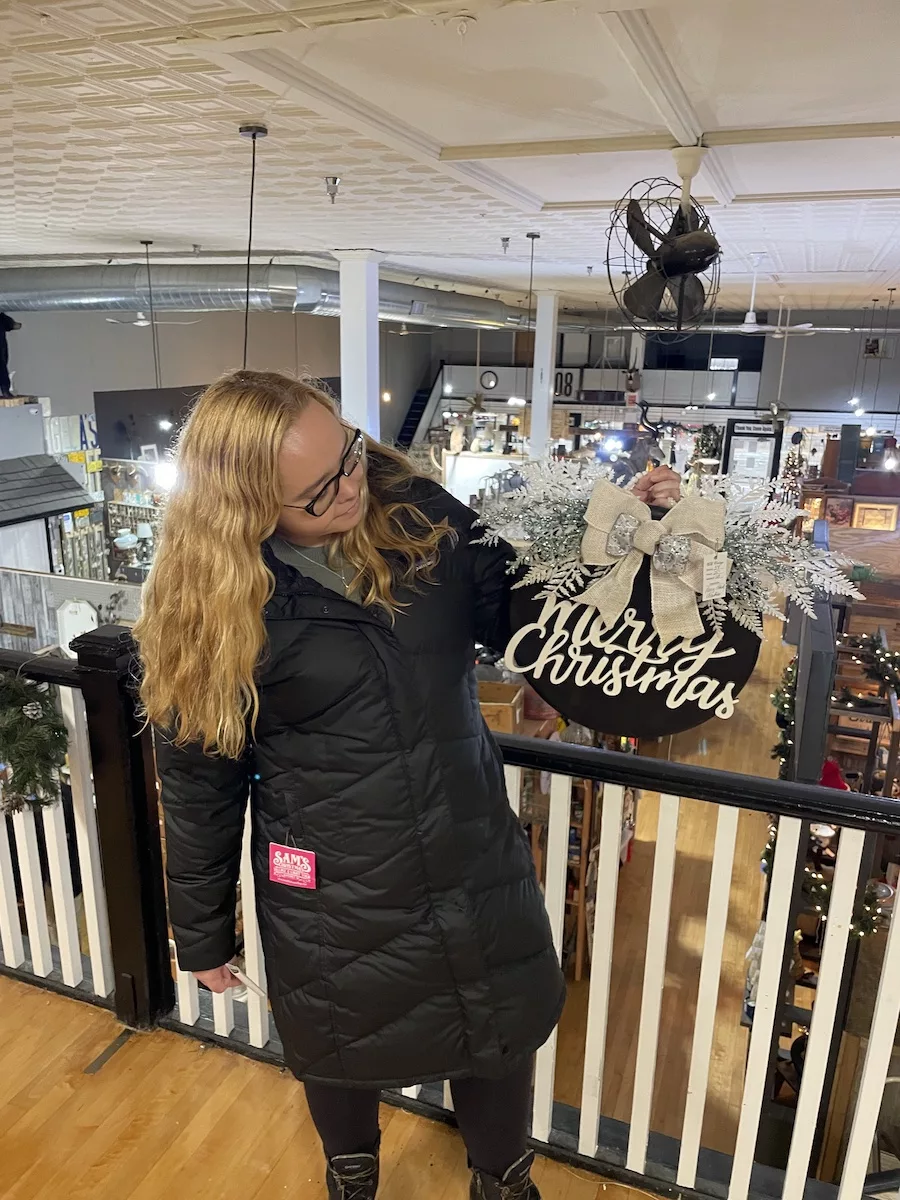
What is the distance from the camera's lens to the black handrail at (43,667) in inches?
77.6

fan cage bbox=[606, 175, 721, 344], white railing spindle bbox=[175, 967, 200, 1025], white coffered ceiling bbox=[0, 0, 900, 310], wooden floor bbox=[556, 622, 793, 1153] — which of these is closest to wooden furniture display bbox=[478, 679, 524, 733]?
wooden floor bbox=[556, 622, 793, 1153]

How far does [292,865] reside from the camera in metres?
1.39

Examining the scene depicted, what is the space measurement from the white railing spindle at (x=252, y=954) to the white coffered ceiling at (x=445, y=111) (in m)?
1.94

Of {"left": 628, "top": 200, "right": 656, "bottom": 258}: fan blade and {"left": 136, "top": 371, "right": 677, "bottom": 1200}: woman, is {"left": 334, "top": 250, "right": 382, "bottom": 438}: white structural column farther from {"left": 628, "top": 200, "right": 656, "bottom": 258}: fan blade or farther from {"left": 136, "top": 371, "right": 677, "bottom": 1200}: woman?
{"left": 136, "top": 371, "right": 677, "bottom": 1200}: woman

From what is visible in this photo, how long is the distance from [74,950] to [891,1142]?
3.38m

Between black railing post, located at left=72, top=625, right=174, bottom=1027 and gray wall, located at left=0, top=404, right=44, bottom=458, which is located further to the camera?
gray wall, located at left=0, top=404, right=44, bottom=458

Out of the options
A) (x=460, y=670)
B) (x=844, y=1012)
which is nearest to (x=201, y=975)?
(x=460, y=670)

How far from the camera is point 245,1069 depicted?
203cm

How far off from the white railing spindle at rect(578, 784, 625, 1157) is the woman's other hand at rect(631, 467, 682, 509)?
1.86 feet

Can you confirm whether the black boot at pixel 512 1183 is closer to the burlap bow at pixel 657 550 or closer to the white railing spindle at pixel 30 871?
the burlap bow at pixel 657 550

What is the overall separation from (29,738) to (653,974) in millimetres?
1463

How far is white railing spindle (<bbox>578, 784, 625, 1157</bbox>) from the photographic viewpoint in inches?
64.2

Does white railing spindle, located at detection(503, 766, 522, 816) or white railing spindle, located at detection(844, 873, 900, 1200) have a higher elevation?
white railing spindle, located at detection(503, 766, 522, 816)

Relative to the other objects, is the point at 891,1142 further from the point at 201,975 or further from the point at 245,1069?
the point at 201,975
